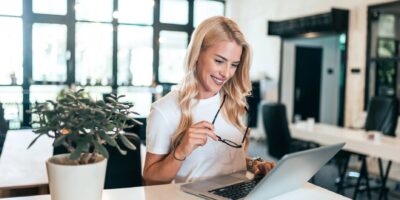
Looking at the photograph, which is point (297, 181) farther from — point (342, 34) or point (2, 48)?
point (2, 48)

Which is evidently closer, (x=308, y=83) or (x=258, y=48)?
(x=308, y=83)

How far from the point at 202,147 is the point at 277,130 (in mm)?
2999

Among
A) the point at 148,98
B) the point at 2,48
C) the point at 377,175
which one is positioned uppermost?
the point at 2,48

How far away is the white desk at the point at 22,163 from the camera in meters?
2.03

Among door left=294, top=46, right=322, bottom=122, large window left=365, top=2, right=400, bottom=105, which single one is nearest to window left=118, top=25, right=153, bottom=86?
door left=294, top=46, right=322, bottom=122

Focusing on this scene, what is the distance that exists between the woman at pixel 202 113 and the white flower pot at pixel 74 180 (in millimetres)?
373

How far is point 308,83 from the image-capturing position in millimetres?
7742

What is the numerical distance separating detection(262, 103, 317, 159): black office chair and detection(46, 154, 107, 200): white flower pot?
3476mm

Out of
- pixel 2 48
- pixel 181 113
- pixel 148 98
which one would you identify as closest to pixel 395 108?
pixel 181 113

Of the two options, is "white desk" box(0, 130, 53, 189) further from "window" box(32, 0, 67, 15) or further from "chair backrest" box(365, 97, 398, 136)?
"window" box(32, 0, 67, 15)

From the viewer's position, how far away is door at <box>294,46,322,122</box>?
7.58 meters

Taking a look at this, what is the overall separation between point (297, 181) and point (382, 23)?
503cm

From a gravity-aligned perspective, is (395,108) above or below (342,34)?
below

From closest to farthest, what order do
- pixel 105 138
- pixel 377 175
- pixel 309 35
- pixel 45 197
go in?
pixel 105 138 → pixel 45 197 → pixel 377 175 → pixel 309 35
